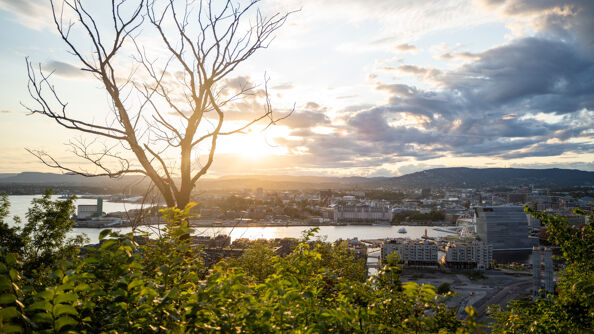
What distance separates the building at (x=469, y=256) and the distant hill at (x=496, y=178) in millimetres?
81523

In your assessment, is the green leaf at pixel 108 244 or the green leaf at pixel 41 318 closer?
the green leaf at pixel 41 318

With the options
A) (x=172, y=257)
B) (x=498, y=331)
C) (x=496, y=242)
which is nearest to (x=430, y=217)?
(x=496, y=242)

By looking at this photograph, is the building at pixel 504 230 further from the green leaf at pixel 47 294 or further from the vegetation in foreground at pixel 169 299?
the green leaf at pixel 47 294

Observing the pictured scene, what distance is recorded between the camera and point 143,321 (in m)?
0.88

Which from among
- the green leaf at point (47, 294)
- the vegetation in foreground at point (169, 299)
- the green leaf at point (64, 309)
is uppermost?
the green leaf at point (47, 294)

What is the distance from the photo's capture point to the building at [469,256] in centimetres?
2417

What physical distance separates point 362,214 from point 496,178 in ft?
259

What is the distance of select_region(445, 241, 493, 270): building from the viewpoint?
24.2m

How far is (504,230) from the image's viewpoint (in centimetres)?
3438

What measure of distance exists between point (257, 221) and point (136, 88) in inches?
1714

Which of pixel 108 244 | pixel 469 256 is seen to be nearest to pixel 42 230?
pixel 108 244

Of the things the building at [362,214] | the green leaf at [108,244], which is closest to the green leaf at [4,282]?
the green leaf at [108,244]

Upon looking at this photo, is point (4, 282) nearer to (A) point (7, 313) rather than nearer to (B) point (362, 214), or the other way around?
(A) point (7, 313)

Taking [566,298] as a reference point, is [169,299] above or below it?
above
